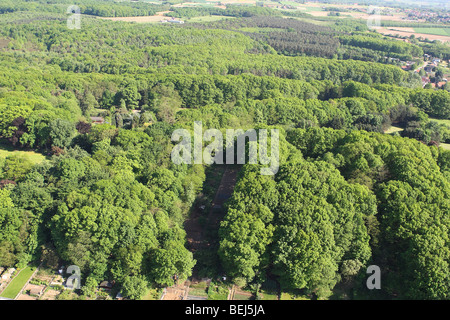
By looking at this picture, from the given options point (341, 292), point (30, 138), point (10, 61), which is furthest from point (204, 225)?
point (10, 61)

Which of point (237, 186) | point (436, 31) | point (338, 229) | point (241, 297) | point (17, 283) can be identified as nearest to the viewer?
point (241, 297)

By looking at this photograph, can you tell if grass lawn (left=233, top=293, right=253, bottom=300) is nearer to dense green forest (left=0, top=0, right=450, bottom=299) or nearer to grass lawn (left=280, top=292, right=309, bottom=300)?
dense green forest (left=0, top=0, right=450, bottom=299)

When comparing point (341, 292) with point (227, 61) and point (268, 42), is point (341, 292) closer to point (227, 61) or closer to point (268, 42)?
point (227, 61)

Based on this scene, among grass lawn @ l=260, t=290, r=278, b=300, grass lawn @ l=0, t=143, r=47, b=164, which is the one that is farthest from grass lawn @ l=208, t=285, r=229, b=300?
grass lawn @ l=0, t=143, r=47, b=164

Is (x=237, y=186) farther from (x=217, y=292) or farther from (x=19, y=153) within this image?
(x=19, y=153)

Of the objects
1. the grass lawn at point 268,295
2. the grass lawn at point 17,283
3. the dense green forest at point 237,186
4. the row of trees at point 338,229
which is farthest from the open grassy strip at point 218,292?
the grass lawn at point 17,283

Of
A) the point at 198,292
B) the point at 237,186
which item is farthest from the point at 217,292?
the point at 237,186

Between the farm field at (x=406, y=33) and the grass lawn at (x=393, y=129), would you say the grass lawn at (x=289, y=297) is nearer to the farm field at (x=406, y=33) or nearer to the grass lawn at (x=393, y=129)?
the grass lawn at (x=393, y=129)
